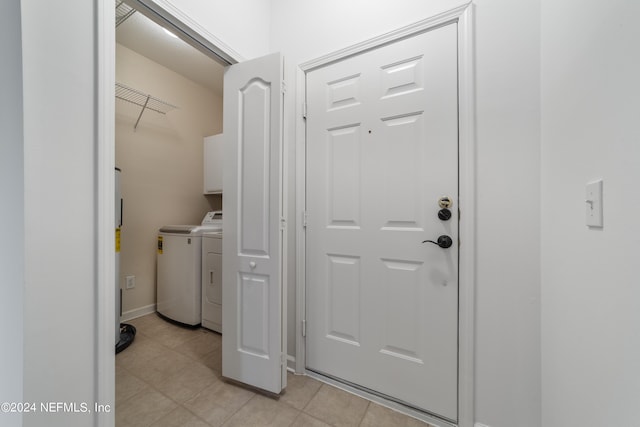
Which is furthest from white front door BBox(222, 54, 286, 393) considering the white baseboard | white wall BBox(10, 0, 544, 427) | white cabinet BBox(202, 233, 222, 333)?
the white baseboard

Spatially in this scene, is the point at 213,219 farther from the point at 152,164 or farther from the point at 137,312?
the point at 137,312

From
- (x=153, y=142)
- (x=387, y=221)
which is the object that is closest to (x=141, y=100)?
(x=153, y=142)

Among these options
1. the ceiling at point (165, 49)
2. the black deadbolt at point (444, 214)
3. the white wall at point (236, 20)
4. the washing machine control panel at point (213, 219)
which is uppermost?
the ceiling at point (165, 49)

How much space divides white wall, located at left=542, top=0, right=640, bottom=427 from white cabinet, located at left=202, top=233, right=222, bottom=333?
86.5 inches

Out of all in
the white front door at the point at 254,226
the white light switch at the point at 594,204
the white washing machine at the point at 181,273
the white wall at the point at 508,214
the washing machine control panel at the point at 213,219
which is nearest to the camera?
the white light switch at the point at 594,204

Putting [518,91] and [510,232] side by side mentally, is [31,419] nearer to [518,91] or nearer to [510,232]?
[510,232]

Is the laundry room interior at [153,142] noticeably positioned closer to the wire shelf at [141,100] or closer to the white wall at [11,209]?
the wire shelf at [141,100]

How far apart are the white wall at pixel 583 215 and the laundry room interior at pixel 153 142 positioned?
2856mm

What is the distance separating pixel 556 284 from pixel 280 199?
125cm

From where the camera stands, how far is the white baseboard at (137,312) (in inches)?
91.5

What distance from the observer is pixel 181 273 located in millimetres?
2289

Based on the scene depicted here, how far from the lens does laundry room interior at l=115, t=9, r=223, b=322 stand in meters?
2.31

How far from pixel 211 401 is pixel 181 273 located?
4.31 ft

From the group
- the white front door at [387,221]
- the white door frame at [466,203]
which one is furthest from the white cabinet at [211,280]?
the white door frame at [466,203]
